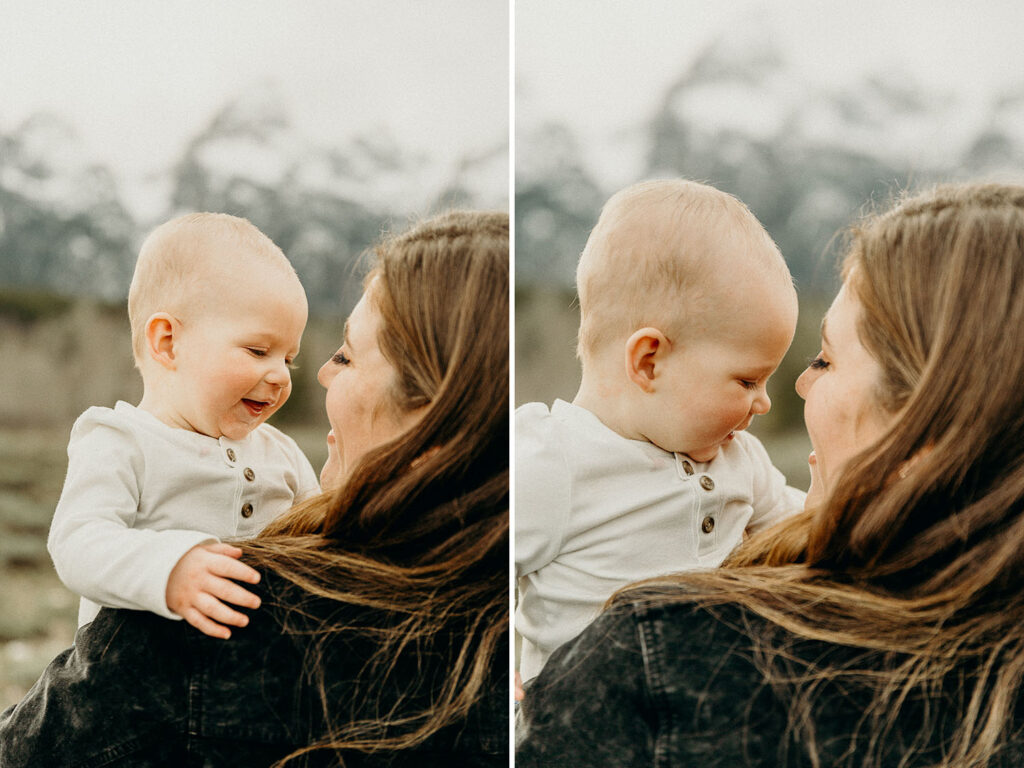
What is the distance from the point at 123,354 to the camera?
5.43ft

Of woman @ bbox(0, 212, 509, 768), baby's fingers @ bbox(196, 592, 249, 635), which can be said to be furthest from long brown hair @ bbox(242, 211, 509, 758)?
baby's fingers @ bbox(196, 592, 249, 635)

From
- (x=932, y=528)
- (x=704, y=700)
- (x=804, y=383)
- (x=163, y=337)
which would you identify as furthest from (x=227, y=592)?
(x=932, y=528)

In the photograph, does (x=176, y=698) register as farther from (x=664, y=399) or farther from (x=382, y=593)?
(x=664, y=399)

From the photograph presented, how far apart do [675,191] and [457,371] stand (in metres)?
0.52

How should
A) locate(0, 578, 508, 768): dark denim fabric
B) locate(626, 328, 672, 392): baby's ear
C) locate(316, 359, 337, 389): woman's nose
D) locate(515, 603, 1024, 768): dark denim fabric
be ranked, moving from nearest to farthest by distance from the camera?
locate(515, 603, 1024, 768): dark denim fabric → locate(0, 578, 508, 768): dark denim fabric → locate(626, 328, 672, 392): baby's ear → locate(316, 359, 337, 389): woman's nose

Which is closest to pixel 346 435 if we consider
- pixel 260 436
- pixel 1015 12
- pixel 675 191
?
pixel 260 436

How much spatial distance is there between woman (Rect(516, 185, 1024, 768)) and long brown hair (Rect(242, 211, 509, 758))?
253mm

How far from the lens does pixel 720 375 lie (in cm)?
161

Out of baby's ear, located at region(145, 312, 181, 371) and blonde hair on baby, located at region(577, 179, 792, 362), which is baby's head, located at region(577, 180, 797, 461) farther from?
baby's ear, located at region(145, 312, 181, 371)

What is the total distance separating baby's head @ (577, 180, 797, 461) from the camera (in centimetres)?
160

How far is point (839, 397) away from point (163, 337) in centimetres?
119

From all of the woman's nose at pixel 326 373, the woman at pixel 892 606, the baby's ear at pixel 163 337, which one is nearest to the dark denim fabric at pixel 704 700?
the woman at pixel 892 606

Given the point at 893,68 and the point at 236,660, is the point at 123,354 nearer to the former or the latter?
the point at 236,660

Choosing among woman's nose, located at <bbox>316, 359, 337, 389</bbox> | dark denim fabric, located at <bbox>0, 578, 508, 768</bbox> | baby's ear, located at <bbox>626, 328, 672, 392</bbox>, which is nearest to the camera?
dark denim fabric, located at <bbox>0, 578, 508, 768</bbox>
